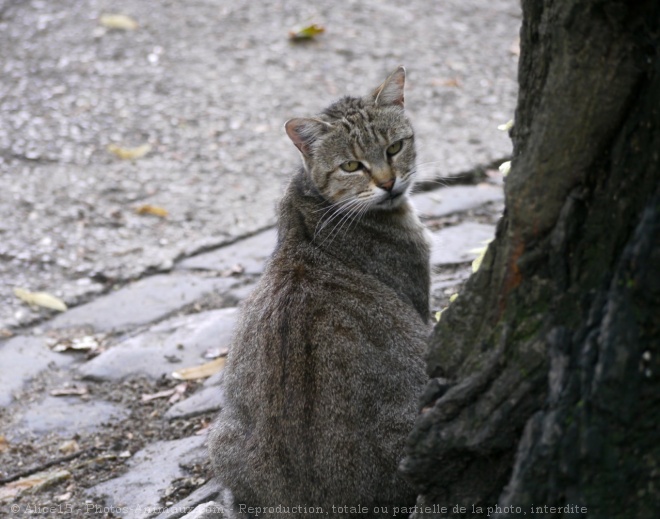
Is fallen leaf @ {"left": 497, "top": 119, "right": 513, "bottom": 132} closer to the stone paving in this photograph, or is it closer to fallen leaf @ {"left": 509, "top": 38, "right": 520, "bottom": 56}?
the stone paving

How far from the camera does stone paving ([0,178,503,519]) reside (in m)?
3.80

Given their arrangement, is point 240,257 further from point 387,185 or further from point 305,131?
point 387,185

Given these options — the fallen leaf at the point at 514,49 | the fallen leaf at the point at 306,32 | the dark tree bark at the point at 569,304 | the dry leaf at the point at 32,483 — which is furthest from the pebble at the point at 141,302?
the fallen leaf at the point at 514,49

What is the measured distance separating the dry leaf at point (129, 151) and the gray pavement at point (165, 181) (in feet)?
0.17

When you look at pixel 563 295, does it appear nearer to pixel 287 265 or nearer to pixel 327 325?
pixel 327 325

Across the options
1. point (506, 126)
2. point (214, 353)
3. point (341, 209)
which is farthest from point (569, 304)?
point (214, 353)

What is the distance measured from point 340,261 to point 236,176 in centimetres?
313

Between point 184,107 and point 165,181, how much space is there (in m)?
1.19

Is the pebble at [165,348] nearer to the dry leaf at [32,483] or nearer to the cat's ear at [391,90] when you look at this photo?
the dry leaf at [32,483]

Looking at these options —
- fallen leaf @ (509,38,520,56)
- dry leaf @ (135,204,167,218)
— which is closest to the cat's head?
dry leaf @ (135,204,167,218)

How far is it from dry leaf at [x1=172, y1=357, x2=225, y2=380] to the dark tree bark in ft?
7.22

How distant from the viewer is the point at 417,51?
27.2ft

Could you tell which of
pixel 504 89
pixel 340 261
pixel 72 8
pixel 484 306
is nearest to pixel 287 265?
pixel 340 261

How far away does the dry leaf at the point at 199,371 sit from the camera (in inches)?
179
